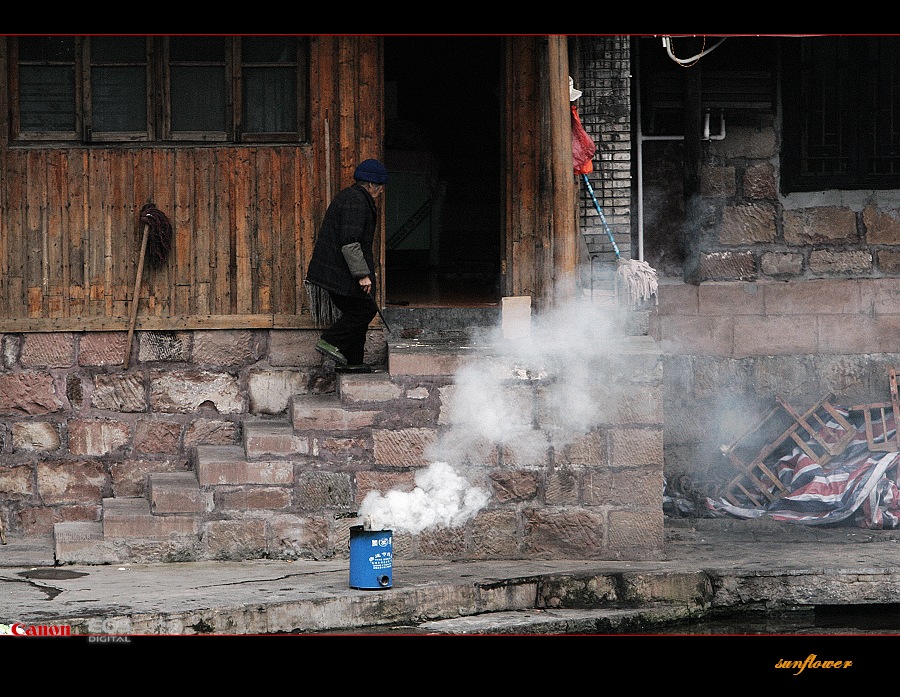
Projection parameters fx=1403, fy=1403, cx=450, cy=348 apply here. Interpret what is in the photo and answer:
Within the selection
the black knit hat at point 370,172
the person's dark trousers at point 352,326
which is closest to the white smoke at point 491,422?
the person's dark trousers at point 352,326

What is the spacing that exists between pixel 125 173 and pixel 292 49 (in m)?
1.64

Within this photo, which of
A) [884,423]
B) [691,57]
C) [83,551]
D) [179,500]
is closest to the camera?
[83,551]

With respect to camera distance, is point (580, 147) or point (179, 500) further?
point (580, 147)

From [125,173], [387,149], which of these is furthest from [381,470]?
[387,149]

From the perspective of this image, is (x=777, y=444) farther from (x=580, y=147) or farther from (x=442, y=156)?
(x=442, y=156)

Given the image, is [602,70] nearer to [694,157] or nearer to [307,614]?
[694,157]

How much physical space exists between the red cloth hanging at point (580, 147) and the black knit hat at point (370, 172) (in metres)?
1.53

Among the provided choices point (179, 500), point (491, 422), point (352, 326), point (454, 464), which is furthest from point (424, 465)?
point (179, 500)

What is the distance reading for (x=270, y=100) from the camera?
1115 cm

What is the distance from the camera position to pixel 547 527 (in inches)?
406

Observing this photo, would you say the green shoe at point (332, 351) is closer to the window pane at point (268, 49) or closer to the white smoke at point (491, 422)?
the white smoke at point (491, 422)

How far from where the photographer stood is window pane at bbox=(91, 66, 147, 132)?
435 inches

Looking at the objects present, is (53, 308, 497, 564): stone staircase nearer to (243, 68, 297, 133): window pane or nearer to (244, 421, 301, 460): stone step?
(244, 421, 301, 460): stone step

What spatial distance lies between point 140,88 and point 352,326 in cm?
257
